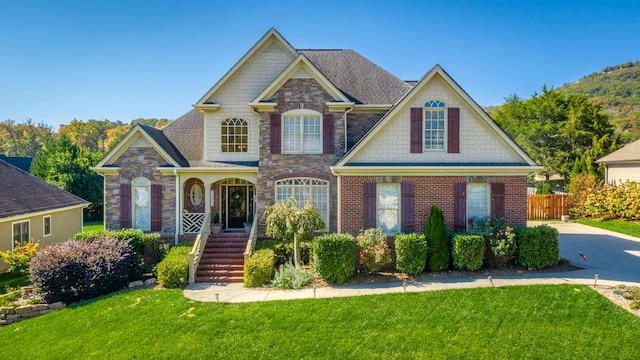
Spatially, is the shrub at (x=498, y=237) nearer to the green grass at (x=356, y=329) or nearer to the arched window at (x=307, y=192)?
the green grass at (x=356, y=329)

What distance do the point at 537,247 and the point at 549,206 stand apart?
1505 centimetres

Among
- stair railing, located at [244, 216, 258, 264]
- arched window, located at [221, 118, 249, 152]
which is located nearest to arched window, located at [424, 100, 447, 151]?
stair railing, located at [244, 216, 258, 264]

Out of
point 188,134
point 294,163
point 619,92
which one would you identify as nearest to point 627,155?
point 294,163

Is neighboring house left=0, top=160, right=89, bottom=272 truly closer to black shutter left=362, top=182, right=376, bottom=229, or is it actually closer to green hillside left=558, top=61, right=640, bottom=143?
black shutter left=362, top=182, right=376, bottom=229

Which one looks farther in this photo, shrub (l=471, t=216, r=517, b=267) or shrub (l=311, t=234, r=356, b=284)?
shrub (l=471, t=216, r=517, b=267)

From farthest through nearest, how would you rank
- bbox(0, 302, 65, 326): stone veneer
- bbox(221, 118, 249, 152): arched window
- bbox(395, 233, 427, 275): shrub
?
1. bbox(221, 118, 249, 152): arched window
2. bbox(395, 233, 427, 275): shrub
3. bbox(0, 302, 65, 326): stone veneer

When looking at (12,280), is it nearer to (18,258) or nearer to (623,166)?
(18,258)

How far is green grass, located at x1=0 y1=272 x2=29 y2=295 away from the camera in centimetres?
1315

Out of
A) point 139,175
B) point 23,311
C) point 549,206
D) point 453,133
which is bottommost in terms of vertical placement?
point 23,311

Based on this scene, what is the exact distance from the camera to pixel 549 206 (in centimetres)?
2384

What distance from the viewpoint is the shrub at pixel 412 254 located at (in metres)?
11.5

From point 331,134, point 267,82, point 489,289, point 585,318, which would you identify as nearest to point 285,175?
point 331,134

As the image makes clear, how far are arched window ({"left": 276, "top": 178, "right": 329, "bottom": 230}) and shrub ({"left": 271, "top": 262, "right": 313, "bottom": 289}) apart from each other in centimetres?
349

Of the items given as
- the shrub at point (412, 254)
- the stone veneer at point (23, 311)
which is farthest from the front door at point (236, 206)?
the shrub at point (412, 254)
